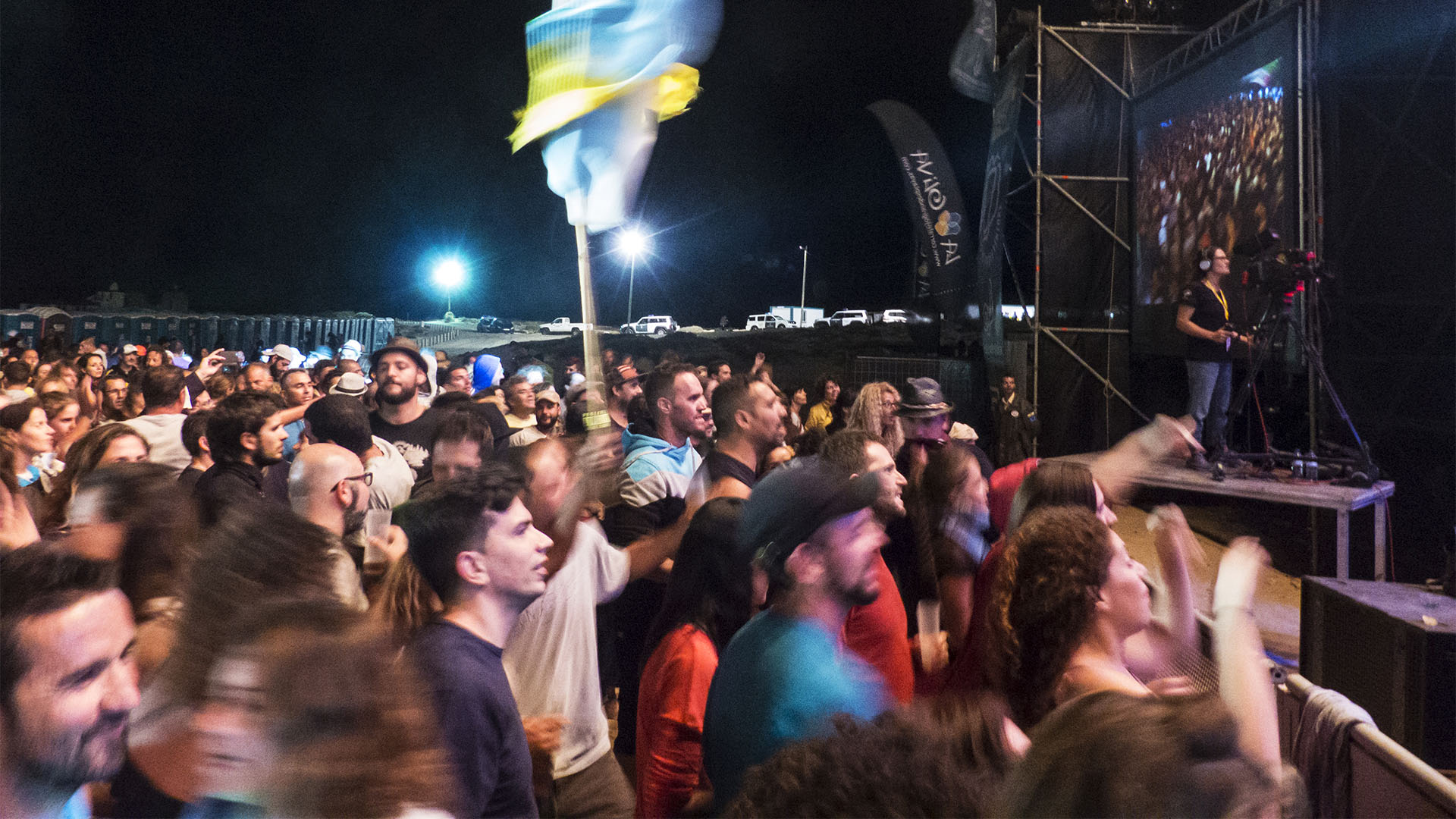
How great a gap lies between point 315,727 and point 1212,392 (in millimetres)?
8914

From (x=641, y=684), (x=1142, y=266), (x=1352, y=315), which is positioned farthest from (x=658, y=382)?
(x=1142, y=266)

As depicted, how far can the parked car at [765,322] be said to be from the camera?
34594 millimetres

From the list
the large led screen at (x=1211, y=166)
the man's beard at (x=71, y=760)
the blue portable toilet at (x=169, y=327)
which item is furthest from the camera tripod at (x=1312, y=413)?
the blue portable toilet at (x=169, y=327)

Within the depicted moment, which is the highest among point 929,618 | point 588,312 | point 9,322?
point 9,322

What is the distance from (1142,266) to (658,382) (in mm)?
9481

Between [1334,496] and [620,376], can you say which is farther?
[620,376]

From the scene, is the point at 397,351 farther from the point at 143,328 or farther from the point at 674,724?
the point at 143,328

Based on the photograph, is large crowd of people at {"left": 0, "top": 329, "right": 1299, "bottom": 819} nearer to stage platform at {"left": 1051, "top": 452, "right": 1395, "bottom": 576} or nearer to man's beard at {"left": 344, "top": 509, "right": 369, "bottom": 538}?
man's beard at {"left": 344, "top": 509, "right": 369, "bottom": 538}

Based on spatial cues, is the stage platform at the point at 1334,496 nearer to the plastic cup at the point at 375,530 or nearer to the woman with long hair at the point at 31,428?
the plastic cup at the point at 375,530

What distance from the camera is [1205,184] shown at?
10.7 metres

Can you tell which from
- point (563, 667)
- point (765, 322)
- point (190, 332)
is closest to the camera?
point (563, 667)

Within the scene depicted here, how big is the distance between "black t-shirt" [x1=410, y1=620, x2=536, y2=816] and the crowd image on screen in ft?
28.8

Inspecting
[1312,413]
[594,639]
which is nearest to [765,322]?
[1312,413]

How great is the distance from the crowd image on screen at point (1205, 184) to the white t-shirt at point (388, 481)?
7.84 m
